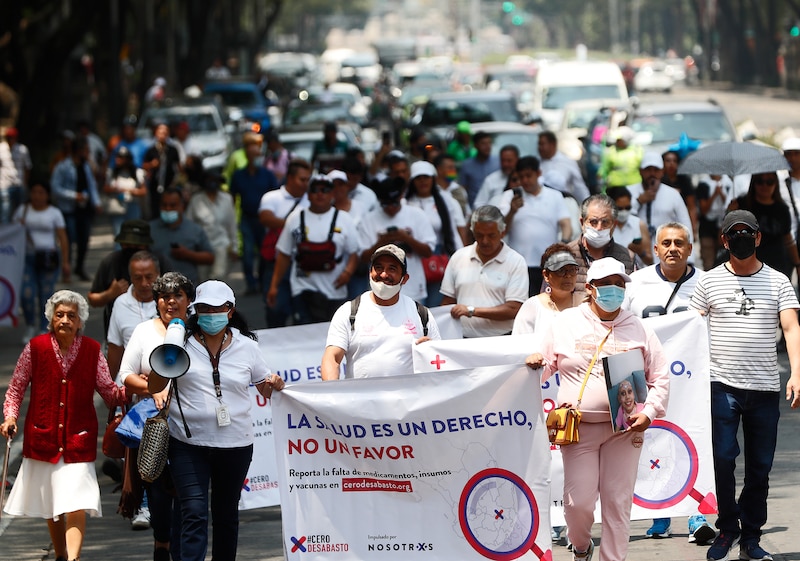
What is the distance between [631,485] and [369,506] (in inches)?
49.6

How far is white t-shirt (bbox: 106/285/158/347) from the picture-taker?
340 inches

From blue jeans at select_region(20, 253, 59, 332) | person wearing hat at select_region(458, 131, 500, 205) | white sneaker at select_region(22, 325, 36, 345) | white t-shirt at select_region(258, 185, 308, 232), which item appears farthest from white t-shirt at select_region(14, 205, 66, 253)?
person wearing hat at select_region(458, 131, 500, 205)

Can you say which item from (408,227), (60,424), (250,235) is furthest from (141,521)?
(250,235)

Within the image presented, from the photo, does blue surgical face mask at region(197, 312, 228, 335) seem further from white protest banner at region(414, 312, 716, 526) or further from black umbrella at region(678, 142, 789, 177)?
black umbrella at region(678, 142, 789, 177)

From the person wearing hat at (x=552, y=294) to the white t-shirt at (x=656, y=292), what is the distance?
16.1 inches

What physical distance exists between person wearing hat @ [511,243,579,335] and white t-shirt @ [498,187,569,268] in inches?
146

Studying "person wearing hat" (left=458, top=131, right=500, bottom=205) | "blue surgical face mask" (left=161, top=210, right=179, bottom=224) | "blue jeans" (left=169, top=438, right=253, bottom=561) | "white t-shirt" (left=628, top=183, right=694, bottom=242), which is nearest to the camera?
"blue jeans" (left=169, top=438, right=253, bottom=561)

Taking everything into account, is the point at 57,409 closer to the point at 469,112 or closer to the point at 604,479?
the point at 604,479

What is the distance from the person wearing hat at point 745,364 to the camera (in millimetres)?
7531

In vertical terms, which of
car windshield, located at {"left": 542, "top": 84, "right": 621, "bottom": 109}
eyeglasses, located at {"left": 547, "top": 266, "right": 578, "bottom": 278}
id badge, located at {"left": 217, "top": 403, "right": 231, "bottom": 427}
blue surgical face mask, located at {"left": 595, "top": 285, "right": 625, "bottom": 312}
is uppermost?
blue surgical face mask, located at {"left": 595, "top": 285, "right": 625, "bottom": 312}

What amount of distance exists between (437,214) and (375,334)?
14.9 ft

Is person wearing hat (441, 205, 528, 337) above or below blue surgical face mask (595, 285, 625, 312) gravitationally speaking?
below

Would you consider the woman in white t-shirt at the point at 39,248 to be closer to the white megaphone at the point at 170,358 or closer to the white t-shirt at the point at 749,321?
the white megaphone at the point at 170,358

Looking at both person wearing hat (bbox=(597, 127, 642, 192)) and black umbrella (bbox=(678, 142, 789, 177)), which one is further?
person wearing hat (bbox=(597, 127, 642, 192))
